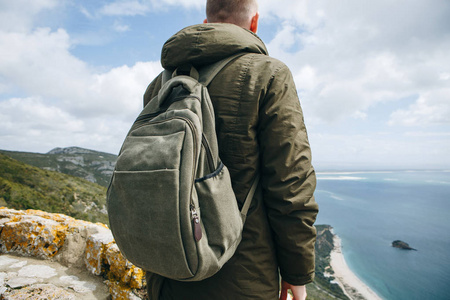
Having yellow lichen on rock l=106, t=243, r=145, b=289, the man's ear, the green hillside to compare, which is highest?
the man's ear

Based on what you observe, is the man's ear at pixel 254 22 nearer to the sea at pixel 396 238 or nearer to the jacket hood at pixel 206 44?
the jacket hood at pixel 206 44

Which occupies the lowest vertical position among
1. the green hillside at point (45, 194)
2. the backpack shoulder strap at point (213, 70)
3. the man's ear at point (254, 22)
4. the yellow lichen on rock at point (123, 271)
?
the green hillside at point (45, 194)

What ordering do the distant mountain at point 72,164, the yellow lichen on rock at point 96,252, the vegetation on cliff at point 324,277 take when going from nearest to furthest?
the yellow lichen on rock at point 96,252, the vegetation on cliff at point 324,277, the distant mountain at point 72,164

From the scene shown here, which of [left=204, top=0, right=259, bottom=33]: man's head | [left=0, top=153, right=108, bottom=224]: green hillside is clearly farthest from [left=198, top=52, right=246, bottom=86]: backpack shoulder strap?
[left=0, top=153, right=108, bottom=224]: green hillside

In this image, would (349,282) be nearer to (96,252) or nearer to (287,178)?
(96,252)

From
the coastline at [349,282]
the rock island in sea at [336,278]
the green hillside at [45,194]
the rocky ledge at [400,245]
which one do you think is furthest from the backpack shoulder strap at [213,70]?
the rocky ledge at [400,245]

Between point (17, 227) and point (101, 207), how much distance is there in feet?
87.9

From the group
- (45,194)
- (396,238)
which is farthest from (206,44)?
(396,238)

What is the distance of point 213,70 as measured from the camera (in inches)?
55.9

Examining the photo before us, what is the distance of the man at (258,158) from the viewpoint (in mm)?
1365

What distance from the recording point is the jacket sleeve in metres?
1.35

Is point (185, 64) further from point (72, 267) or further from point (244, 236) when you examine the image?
point (72, 267)

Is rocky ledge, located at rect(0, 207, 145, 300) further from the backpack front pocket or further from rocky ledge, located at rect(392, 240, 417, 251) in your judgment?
rocky ledge, located at rect(392, 240, 417, 251)

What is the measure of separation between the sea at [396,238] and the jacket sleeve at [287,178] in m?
81.3
